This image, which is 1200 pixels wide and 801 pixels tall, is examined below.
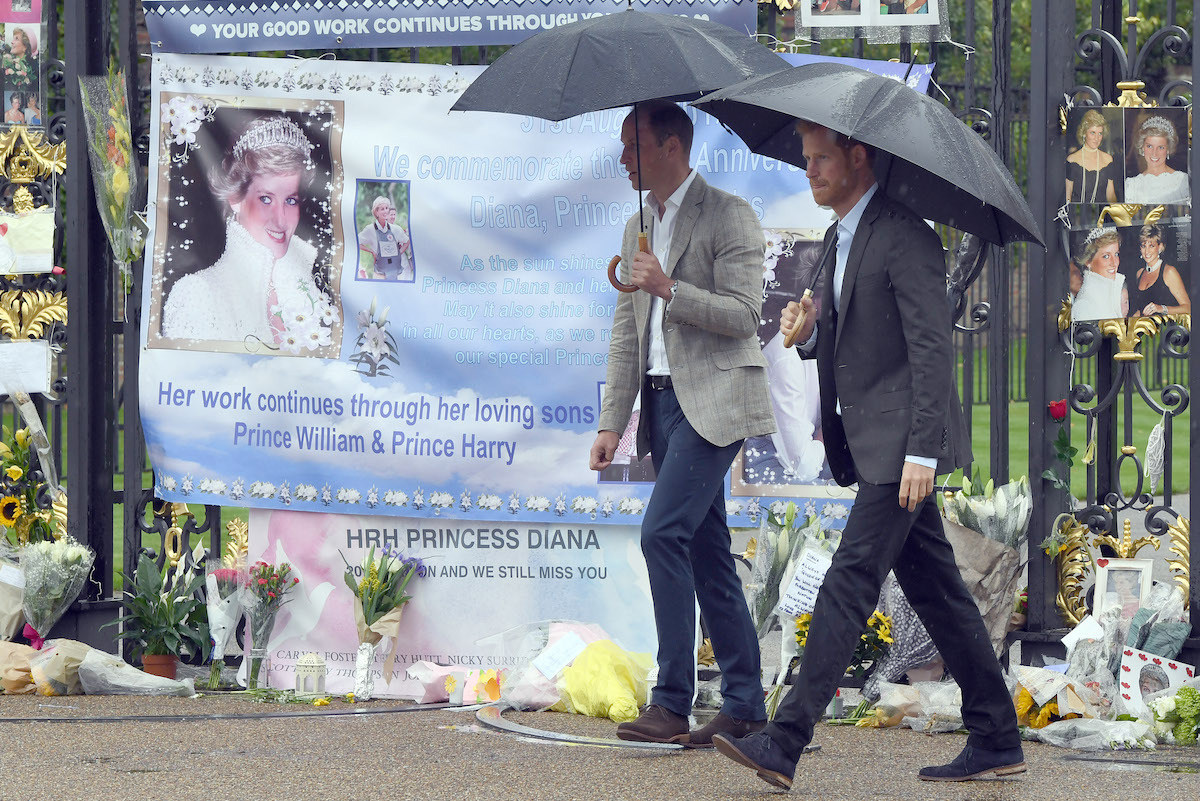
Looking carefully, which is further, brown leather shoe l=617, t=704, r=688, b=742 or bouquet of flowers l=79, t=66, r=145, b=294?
bouquet of flowers l=79, t=66, r=145, b=294

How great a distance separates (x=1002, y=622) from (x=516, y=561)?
71.9 inches

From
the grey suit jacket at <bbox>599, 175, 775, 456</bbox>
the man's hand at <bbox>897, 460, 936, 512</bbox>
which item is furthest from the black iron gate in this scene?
the man's hand at <bbox>897, 460, 936, 512</bbox>

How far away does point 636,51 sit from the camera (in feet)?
15.7

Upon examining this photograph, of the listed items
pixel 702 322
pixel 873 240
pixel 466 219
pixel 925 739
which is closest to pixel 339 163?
pixel 466 219

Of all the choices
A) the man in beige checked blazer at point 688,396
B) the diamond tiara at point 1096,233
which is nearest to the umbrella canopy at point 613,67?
the man in beige checked blazer at point 688,396

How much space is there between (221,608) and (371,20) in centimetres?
235

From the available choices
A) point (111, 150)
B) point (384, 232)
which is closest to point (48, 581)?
point (111, 150)

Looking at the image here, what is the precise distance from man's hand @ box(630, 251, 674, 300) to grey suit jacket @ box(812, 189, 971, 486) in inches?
20.5

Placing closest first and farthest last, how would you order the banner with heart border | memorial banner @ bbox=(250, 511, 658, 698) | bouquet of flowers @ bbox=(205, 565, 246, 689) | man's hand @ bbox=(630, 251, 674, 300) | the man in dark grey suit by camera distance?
the man in dark grey suit < man's hand @ bbox=(630, 251, 674, 300) < the banner with heart border < memorial banner @ bbox=(250, 511, 658, 698) < bouquet of flowers @ bbox=(205, 565, 246, 689)

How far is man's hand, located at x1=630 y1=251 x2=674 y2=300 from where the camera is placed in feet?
15.1

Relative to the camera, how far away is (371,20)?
6.16 m

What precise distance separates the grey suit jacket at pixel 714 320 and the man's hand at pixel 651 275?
0.15ft

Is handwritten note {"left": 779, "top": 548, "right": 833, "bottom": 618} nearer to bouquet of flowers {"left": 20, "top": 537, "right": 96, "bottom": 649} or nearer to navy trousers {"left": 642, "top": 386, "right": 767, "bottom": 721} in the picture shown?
navy trousers {"left": 642, "top": 386, "right": 767, "bottom": 721}

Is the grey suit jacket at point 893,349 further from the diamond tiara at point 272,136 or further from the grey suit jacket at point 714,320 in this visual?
the diamond tiara at point 272,136
